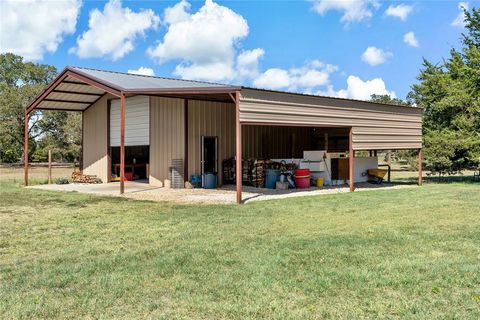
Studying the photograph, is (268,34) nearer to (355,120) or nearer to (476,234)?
(355,120)

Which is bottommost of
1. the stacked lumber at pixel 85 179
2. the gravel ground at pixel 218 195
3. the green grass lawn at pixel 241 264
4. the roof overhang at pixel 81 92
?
the green grass lawn at pixel 241 264

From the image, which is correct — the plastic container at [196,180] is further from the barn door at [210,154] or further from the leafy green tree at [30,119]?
the leafy green tree at [30,119]

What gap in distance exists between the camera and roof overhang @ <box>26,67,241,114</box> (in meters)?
13.4

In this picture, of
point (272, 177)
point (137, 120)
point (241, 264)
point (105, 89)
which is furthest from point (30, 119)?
point (241, 264)

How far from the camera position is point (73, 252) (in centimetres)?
569

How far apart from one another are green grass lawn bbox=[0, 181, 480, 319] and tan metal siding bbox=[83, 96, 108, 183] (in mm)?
10481

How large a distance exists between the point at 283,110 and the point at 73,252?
8.17 metres

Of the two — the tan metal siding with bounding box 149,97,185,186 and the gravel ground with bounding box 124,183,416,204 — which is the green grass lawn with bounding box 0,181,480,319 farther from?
the tan metal siding with bounding box 149,97,185,186

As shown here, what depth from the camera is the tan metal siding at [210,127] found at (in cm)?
1600

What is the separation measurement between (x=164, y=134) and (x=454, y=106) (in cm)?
1293

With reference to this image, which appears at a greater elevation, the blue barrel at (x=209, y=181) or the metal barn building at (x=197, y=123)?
the metal barn building at (x=197, y=123)

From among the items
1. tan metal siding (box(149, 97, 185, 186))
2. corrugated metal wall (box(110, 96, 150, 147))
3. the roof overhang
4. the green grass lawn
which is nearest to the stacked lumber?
corrugated metal wall (box(110, 96, 150, 147))

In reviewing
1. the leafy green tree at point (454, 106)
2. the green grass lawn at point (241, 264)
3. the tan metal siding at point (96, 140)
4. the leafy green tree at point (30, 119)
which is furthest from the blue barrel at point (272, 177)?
the leafy green tree at point (30, 119)

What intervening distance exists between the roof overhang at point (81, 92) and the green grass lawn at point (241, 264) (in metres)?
5.28
